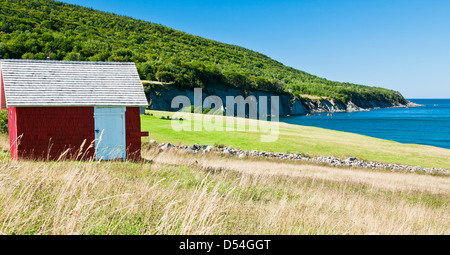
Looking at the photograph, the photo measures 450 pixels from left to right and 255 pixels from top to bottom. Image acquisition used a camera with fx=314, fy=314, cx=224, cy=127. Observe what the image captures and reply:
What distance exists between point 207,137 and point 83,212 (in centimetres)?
2650

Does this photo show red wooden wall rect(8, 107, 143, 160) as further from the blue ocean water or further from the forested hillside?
the forested hillside

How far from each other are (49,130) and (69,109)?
1402 millimetres

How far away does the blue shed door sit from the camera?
54.2 ft

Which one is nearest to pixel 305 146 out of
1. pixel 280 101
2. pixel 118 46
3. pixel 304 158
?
pixel 304 158

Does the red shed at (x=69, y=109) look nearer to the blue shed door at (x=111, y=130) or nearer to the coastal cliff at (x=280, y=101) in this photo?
the blue shed door at (x=111, y=130)

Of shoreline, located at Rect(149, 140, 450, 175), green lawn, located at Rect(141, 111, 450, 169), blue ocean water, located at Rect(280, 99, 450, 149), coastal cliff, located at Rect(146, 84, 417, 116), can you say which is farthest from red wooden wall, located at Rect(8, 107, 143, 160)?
coastal cliff, located at Rect(146, 84, 417, 116)

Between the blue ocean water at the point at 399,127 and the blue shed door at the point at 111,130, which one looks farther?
the blue ocean water at the point at 399,127

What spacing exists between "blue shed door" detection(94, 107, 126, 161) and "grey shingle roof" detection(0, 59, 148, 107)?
45cm

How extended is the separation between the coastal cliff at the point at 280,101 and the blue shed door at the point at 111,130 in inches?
2264

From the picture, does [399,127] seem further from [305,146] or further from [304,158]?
[304,158]

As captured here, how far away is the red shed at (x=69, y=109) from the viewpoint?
15.5 metres

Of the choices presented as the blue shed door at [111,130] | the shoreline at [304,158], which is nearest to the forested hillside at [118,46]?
the shoreline at [304,158]

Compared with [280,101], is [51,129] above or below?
below

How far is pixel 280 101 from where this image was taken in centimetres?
12750
